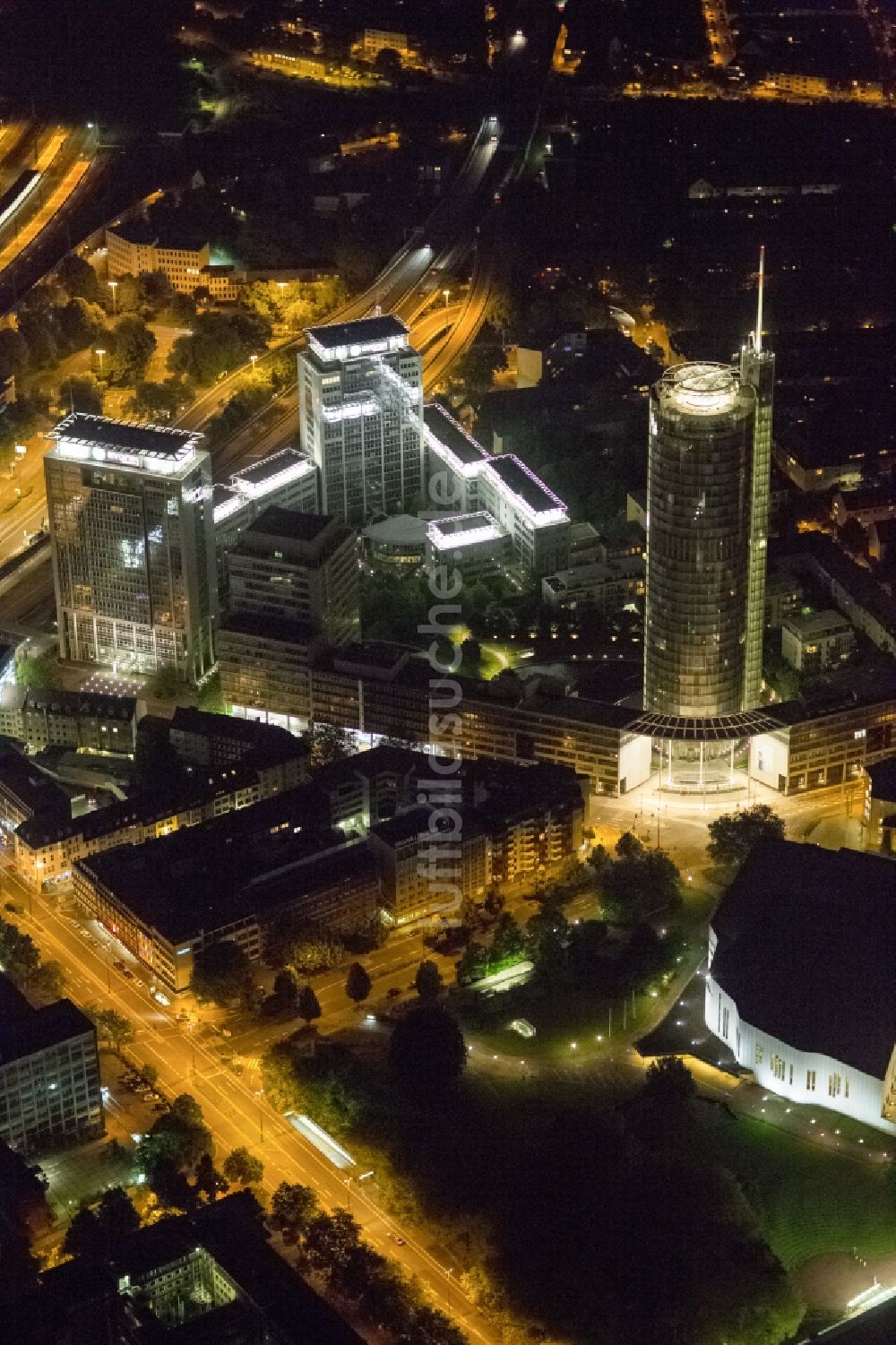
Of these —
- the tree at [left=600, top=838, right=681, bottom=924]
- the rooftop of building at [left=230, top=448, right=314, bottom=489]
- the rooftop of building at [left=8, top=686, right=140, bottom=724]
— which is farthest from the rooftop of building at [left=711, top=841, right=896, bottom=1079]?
the rooftop of building at [left=230, top=448, right=314, bottom=489]

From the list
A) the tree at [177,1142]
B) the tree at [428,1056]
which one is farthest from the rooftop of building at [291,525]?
the tree at [177,1142]

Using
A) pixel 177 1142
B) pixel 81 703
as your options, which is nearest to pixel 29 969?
pixel 177 1142

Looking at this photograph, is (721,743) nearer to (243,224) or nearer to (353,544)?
(353,544)

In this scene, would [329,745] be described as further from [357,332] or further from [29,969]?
[357,332]

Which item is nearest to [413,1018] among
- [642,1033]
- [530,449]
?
[642,1033]

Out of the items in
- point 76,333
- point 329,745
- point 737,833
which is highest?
point 76,333

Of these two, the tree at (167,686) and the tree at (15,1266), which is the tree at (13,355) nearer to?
the tree at (167,686)

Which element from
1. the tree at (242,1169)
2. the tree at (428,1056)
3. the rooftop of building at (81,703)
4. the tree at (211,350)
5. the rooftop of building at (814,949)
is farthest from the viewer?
the tree at (211,350)
